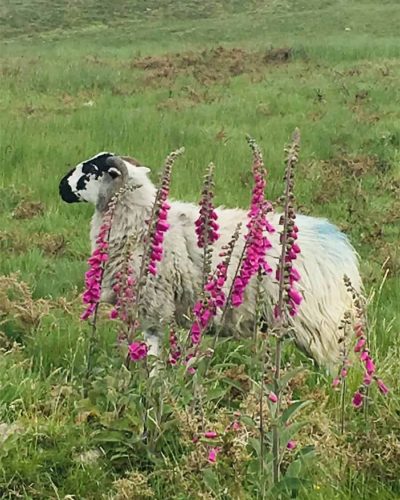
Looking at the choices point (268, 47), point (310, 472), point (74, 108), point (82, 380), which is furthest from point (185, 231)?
point (268, 47)

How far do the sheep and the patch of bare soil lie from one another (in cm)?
1401

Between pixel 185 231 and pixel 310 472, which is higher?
pixel 185 231

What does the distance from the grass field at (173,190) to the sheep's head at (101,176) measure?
903mm

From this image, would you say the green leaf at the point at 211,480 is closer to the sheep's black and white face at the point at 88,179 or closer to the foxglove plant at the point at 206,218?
the foxglove plant at the point at 206,218

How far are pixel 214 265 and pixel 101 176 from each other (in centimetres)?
145

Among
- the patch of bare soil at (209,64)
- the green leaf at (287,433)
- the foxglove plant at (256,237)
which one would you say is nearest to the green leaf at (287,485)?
the green leaf at (287,433)

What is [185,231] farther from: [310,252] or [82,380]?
[82,380]

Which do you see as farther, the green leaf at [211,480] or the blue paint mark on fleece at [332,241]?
the blue paint mark on fleece at [332,241]

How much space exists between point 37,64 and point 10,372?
20526 mm

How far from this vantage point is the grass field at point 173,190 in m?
4.49

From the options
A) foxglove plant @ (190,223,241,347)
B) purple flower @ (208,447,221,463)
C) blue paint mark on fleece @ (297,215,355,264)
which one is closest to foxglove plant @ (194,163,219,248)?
foxglove plant @ (190,223,241,347)

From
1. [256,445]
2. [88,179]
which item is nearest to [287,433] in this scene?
[256,445]

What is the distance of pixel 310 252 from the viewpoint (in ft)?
22.3

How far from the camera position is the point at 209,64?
80.3ft
